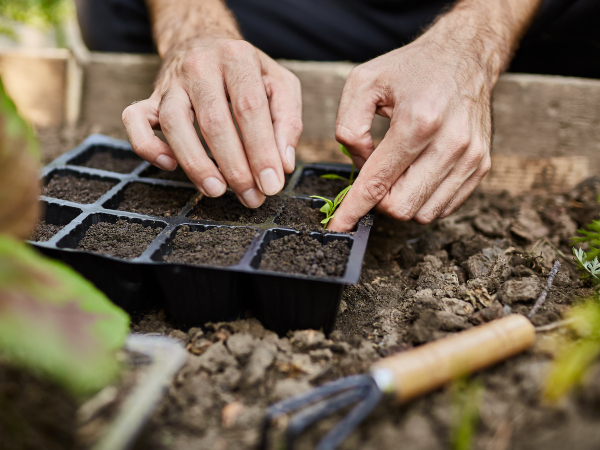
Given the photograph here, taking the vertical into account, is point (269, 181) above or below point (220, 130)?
below

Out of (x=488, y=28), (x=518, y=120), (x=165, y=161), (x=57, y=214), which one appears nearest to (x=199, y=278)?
(x=165, y=161)

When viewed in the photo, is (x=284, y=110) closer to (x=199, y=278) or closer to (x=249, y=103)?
(x=249, y=103)

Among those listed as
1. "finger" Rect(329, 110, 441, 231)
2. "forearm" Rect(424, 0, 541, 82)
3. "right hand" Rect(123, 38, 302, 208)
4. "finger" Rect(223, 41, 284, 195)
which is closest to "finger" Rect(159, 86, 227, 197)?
"right hand" Rect(123, 38, 302, 208)

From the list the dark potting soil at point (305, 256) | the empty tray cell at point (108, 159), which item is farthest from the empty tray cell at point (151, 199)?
the dark potting soil at point (305, 256)

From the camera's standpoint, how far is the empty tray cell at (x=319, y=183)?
1621mm

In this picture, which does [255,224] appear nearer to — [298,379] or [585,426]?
[298,379]

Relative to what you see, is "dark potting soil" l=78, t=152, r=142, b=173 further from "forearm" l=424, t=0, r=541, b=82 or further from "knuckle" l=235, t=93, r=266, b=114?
"forearm" l=424, t=0, r=541, b=82

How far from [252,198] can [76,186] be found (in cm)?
72

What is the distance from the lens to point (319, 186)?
167 centimetres

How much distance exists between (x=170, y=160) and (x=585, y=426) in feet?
3.79

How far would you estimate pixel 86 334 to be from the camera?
0.75 metres

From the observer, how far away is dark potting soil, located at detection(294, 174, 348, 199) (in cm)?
162

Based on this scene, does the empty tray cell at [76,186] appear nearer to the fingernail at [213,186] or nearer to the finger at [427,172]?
the fingernail at [213,186]

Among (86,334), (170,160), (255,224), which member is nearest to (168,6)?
(170,160)
